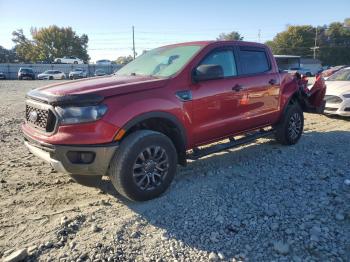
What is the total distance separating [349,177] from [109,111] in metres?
3.44

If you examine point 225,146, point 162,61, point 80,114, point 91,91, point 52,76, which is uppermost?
point 162,61

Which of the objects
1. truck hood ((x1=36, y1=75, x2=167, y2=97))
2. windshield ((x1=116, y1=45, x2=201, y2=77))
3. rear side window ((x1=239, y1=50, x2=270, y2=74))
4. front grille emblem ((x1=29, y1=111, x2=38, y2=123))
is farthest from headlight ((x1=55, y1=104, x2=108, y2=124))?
rear side window ((x1=239, y1=50, x2=270, y2=74))

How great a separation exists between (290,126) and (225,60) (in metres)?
2.13

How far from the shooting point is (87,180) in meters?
4.54

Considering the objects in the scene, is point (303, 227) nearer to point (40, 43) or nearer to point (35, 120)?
point (35, 120)

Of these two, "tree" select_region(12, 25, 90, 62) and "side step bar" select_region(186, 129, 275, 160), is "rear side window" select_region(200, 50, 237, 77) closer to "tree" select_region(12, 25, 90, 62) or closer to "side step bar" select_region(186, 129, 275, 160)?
"side step bar" select_region(186, 129, 275, 160)

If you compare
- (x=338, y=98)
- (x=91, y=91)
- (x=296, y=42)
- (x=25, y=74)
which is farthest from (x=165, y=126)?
(x=296, y=42)

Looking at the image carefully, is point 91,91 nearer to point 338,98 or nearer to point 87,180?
point 87,180

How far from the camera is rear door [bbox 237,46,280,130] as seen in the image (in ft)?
17.4

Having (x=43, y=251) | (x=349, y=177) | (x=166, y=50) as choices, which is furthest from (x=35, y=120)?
(x=349, y=177)

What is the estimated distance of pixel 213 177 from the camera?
484cm

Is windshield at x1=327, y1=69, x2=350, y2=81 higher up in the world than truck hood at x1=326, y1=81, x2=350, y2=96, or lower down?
higher up

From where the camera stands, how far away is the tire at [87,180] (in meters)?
4.42

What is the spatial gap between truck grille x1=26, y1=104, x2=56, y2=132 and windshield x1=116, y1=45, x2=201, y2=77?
152cm
